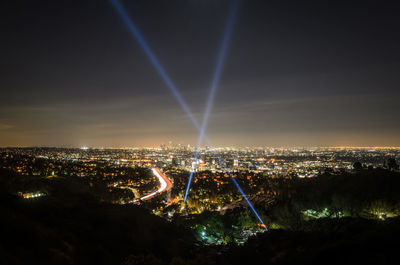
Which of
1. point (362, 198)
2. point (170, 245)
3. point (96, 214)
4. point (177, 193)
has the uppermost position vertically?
point (362, 198)

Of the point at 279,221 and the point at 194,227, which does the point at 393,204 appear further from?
the point at 194,227

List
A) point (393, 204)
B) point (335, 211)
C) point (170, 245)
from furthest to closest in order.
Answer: point (335, 211) < point (393, 204) < point (170, 245)

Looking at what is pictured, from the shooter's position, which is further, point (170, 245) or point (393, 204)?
point (393, 204)

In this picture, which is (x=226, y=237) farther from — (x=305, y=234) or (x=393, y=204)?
(x=393, y=204)

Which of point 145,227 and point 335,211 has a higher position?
point 335,211

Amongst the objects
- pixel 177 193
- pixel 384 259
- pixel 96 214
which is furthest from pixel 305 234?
pixel 177 193

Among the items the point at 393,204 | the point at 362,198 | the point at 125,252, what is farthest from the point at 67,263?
the point at 362,198

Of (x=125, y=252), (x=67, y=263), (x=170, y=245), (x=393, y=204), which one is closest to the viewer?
(x=67, y=263)

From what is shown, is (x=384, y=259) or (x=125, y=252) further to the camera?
(x=125, y=252)

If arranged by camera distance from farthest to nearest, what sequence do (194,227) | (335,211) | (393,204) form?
1. (194,227)
2. (335,211)
3. (393,204)
